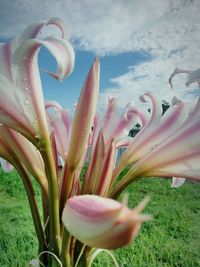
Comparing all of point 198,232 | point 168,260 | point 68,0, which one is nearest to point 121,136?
point 168,260

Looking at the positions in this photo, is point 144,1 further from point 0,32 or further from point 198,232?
point 198,232

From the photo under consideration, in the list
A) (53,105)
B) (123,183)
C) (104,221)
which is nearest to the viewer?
(104,221)

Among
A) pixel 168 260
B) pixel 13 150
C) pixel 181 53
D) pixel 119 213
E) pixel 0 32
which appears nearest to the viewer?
pixel 119 213

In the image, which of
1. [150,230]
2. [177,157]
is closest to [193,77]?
[177,157]

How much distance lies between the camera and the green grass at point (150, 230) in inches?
28.5

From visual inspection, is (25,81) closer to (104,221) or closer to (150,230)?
(104,221)

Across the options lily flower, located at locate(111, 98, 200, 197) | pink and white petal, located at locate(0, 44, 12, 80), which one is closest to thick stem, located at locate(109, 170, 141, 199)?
lily flower, located at locate(111, 98, 200, 197)

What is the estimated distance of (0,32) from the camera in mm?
894

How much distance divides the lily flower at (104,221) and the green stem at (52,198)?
6cm

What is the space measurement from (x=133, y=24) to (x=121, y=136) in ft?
2.25

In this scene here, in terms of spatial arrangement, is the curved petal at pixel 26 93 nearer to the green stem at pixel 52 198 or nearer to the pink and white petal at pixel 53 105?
the green stem at pixel 52 198

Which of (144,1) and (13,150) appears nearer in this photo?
(13,150)

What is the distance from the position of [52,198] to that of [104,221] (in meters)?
0.09

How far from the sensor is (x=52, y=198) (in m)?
0.25
